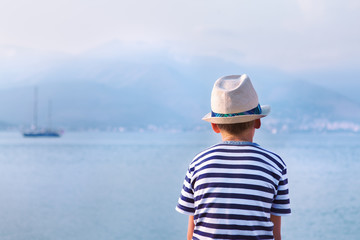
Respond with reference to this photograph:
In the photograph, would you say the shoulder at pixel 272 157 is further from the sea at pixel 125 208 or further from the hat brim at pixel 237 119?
the sea at pixel 125 208

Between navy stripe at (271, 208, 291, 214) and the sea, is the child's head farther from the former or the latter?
the sea

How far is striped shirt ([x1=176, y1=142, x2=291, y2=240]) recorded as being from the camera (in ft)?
4.43

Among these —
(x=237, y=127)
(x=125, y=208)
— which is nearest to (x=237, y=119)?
(x=237, y=127)

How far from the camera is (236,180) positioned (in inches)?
53.4

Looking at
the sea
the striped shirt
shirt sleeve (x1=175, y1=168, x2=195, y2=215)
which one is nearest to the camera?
the striped shirt

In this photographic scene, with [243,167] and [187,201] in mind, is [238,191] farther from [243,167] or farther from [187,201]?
[187,201]

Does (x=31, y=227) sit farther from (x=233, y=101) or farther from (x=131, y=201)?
(x=233, y=101)

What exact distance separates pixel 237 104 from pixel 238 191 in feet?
0.83

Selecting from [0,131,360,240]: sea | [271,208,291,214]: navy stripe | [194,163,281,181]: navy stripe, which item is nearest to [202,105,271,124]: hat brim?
[194,163,281,181]: navy stripe

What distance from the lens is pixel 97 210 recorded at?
14352 millimetres

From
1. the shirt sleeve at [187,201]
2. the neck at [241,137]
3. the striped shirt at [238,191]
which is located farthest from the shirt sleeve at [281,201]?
the shirt sleeve at [187,201]

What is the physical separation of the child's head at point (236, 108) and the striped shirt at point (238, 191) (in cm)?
6

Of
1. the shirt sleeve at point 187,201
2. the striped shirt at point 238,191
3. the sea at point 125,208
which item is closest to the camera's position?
the striped shirt at point 238,191

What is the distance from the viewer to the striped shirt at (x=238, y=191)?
4.43 ft
